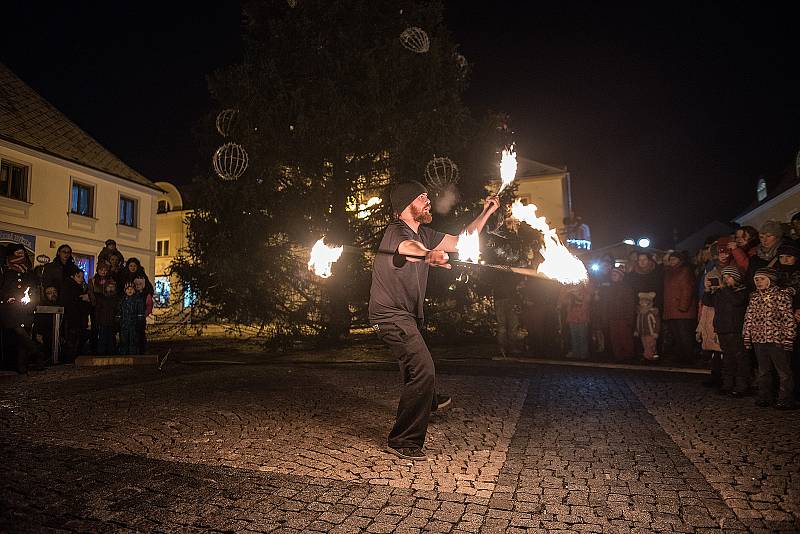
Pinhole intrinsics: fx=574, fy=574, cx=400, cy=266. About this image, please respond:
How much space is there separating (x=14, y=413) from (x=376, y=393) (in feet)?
12.9

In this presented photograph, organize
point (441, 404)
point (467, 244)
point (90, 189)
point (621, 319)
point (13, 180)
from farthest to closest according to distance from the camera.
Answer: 1. point (90, 189)
2. point (13, 180)
3. point (621, 319)
4. point (441, 404)
5. point (467, 244)

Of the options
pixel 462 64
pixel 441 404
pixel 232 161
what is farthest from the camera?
pixel 462 64

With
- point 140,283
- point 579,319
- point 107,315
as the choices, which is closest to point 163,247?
point 107,315

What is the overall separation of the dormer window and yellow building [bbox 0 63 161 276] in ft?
116

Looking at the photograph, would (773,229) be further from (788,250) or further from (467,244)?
(467,244)

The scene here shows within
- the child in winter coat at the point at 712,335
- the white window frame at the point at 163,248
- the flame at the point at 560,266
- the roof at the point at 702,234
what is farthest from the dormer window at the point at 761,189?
the white window frame at the point at 163,248

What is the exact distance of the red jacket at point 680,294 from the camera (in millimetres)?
10062

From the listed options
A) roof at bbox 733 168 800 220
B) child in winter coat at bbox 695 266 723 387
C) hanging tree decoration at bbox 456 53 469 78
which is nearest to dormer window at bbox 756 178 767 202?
roof at bbox 733 168 800 220

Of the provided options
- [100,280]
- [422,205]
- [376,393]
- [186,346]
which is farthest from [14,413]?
[186,346]

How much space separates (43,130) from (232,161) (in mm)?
15890

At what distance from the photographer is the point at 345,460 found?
4.32 m

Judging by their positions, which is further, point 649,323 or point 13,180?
point 13,180

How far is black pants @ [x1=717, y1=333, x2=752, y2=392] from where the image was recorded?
7055 millimetres

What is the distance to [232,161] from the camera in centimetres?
1233
